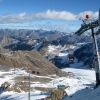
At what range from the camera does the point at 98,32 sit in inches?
851

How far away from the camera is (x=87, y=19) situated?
68.8 ft

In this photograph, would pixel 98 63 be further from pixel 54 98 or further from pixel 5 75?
pixel 5 75

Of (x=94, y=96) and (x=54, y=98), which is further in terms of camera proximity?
(x=54, y=98)

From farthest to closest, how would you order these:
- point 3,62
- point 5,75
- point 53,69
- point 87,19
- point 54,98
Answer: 1. point 53,69
2. point 3,62
3. point 5,75
4. point 54,98
5. point 87,19

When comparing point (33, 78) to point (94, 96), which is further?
point (33, 78)

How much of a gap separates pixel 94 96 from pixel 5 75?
12064 cm

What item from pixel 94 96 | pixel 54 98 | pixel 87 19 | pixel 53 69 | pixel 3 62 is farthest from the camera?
pixel 53 69

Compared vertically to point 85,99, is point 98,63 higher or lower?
higher

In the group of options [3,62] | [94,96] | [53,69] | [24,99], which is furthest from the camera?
[53,69]

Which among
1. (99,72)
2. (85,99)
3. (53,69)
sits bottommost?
(53,69)

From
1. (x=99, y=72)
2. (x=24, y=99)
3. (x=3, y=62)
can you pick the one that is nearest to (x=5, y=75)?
(x=3, y=62)

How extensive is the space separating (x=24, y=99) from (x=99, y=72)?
24.3m

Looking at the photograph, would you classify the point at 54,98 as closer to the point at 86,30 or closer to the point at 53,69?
the point at 86,30

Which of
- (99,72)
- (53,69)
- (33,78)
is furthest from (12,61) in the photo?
(99,72)
